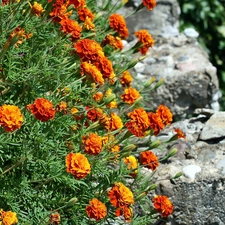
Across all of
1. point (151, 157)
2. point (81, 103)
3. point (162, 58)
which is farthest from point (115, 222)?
point (162, 58)

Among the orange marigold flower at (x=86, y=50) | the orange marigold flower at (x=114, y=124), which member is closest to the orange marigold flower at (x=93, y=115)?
the orange marigold flower at (x=114, y=124)

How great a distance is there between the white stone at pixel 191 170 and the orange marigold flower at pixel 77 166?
91cm

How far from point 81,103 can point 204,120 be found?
112cm

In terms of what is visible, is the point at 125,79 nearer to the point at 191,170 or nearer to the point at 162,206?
the point at 191,170

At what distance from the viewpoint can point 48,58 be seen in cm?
261

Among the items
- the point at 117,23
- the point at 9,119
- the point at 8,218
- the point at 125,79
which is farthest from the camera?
the point at 125,79

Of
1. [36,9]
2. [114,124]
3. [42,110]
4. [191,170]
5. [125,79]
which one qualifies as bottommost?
[191,170]

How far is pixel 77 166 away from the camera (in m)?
2.27

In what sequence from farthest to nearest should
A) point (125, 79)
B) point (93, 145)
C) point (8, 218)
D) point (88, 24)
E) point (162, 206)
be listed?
1. point (125, 79)
2. point (88, 24)
3. point (162, 206)
4. point (93, 145)
5. point (8, 218)

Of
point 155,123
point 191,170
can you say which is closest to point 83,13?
point 155,123

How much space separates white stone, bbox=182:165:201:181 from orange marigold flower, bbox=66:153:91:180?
91cm

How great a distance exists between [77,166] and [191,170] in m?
0.97

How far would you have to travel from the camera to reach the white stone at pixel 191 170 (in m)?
3.09

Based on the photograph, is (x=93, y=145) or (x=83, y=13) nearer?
(x=93, y=145)
